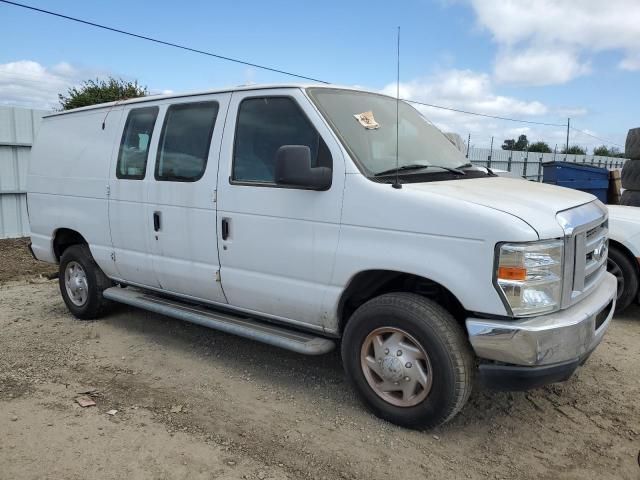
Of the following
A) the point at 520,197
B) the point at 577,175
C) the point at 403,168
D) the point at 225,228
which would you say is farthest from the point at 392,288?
the point at 577,175

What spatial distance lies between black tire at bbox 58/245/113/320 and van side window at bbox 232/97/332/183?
2.33m

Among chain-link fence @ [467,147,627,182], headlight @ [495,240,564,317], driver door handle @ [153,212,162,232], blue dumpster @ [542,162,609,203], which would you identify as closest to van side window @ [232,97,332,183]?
driver door handle @ [153,212,162,232]

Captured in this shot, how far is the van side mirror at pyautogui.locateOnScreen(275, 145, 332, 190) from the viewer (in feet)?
11.1

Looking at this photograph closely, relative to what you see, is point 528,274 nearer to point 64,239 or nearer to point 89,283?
point 89,283

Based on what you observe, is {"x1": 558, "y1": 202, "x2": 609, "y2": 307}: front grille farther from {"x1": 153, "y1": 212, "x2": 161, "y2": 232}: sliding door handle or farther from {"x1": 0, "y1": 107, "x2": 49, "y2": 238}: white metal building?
{"x1": 0, "y1": 107, "x2": 49, "y2": 238}: white metal building

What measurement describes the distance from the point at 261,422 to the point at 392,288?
1.23 metres

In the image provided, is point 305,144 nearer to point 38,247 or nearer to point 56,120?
point 56,120

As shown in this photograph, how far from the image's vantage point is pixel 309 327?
384cm

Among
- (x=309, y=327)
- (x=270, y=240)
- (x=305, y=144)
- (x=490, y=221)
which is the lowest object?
(x=309, y=327)

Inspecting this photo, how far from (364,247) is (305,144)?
86 centimetres

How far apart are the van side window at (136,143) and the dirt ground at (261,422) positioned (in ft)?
5.24

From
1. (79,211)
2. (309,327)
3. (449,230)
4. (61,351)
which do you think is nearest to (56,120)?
(79,211)

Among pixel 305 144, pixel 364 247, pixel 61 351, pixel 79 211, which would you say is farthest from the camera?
pixel 79 211

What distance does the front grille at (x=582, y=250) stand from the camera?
9.95 ft
